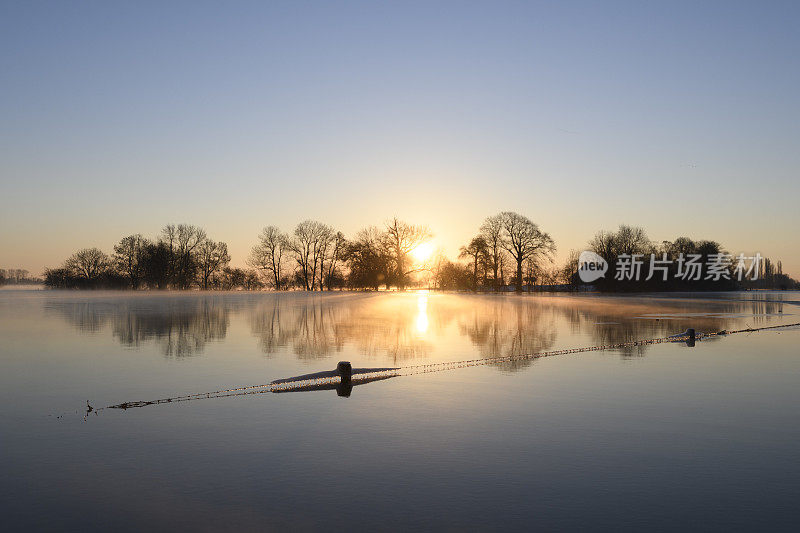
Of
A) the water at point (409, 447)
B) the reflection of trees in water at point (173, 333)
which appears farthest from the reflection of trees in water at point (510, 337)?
the reflection of trees in water at point (173, 333)

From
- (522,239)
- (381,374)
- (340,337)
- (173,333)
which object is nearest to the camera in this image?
(381,374)

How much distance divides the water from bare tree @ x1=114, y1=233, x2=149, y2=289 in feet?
336

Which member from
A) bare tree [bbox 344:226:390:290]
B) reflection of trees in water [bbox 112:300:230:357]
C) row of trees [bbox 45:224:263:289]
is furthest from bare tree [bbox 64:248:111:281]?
reflection of trees in water [bbox 112:300:230:357]

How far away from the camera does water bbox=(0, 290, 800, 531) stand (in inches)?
271

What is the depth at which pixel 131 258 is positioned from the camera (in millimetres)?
116250

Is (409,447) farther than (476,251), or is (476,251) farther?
(476,251)

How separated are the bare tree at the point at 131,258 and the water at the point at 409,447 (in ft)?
336

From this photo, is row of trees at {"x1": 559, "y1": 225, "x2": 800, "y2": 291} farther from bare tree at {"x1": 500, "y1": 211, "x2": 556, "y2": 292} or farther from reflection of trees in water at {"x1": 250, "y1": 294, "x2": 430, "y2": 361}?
reflection of trees in water at {"x1": 250, "y1": 294, "x2": 430, "y2": 361}

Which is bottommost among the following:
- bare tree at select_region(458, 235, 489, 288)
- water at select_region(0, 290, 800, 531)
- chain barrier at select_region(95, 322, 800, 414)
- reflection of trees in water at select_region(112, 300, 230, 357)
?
water at select_region(0, 290, 800, 531)

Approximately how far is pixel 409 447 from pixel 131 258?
389 ft

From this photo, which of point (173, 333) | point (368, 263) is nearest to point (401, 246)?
point (368, 263)

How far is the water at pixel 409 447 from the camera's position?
6871 millimetres

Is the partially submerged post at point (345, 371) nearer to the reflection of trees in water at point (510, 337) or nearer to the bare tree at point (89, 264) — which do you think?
the reflection of trees in water at point (510, 337)

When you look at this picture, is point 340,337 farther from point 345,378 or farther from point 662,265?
point 662,265
